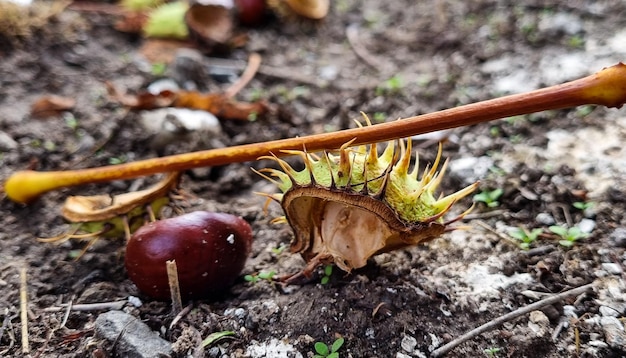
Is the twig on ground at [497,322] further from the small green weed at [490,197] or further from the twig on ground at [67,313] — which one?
the twig on ground at [67,313]

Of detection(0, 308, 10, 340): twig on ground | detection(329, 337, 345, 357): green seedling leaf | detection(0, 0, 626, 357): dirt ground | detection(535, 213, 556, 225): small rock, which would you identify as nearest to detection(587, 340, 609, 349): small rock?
detection(0, 0, 626, 357): dirt ground

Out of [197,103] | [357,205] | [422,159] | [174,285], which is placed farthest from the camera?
[197,103]

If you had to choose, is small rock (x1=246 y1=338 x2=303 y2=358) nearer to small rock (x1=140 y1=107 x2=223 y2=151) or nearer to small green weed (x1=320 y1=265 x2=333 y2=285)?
small green weed (x1=320 y1=265 x2=333 y2=285)

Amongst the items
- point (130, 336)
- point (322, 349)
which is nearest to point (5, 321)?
point (130, 336)

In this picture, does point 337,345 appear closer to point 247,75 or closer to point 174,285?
point 174,285

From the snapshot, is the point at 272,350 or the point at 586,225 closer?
the point at 272,350

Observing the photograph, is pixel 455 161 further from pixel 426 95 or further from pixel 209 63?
pixel 209 63
